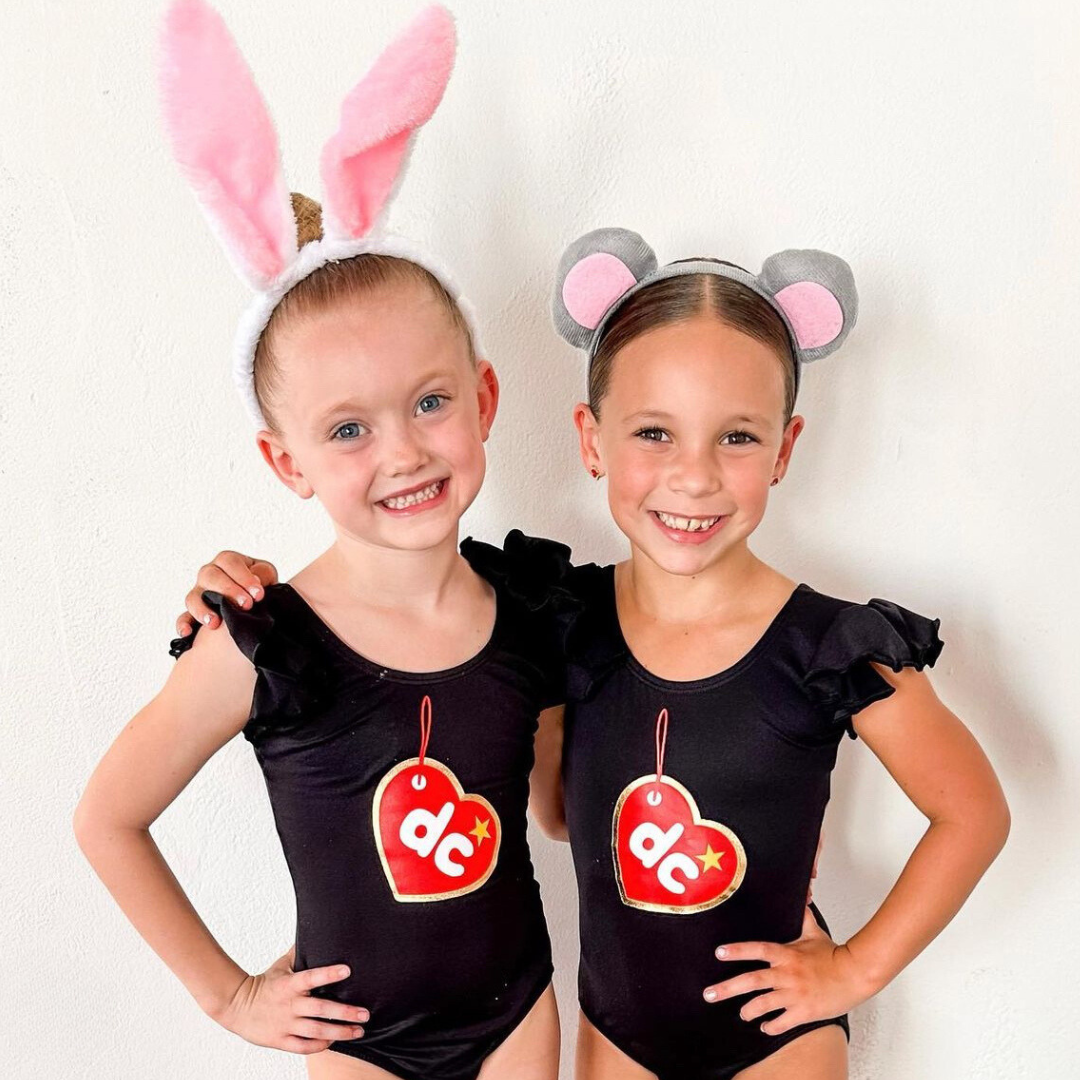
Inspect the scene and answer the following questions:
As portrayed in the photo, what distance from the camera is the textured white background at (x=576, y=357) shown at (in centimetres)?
113

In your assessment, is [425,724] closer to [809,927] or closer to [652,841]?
A: [652,841]

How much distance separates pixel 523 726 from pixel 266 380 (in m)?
0.41

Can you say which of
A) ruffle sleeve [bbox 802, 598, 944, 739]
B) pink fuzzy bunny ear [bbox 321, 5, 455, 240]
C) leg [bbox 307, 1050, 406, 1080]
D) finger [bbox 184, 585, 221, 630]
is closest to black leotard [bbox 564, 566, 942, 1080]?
ruffle sleeve [bbox 802, 598, 944, 739]

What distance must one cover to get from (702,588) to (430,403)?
334mm

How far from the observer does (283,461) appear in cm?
101

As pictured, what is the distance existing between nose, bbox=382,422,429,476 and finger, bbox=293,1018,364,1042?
1.75ft

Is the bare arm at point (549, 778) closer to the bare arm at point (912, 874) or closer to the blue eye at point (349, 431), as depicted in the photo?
the bare arm at point (912, 874)

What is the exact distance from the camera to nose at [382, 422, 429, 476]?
94cm

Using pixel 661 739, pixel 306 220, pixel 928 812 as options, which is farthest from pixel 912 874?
pixel 306 220

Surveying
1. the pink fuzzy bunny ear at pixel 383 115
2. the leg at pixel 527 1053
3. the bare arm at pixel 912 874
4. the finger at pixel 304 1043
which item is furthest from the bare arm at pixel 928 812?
the pink fuzzy bunny ear at pixel 383 115

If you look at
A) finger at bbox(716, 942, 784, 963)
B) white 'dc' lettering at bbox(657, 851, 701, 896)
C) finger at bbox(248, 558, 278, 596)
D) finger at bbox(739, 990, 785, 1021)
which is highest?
finger at bbox(248, 558, 278, 596)

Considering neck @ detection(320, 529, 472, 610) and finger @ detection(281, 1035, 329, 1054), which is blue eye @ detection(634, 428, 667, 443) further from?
finger @ detection(281, 1035, 329, 1054)

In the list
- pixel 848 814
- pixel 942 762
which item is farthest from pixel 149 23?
pixel 848 814

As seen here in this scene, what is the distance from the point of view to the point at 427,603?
106cm
